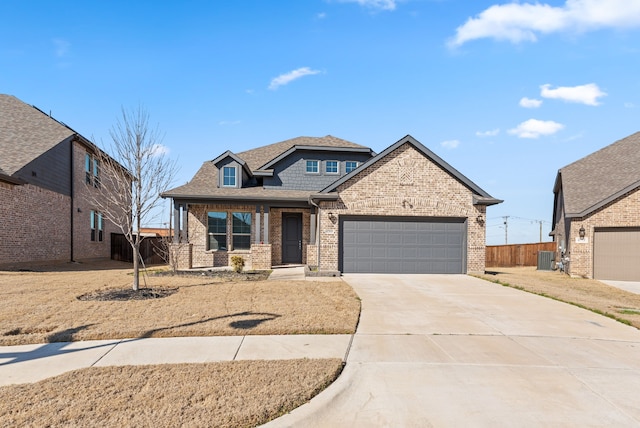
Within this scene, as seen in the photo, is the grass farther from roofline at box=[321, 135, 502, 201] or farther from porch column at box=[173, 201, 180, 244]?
porch column at box=[173, 201, 180, 244]

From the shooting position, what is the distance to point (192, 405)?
3.84 metres

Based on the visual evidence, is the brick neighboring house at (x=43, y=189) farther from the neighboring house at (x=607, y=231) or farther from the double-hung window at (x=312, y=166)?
the neighboring house at (x=607, y=231)

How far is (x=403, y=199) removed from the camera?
16062 mm

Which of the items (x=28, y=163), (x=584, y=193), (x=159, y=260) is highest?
(x=28, y=163)

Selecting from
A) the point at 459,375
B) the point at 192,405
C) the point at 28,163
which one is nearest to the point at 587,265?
the point at 459,375

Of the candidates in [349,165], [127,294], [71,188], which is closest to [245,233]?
A: [349,165]

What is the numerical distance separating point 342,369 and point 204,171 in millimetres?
18283

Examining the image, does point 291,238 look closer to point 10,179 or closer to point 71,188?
point 10,179

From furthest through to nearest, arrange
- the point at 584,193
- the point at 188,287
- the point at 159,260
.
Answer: the point at 159,260 < the point at 584,193 < the point at 188,287

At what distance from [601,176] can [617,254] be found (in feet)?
17.6

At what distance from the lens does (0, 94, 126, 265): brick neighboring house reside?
1698cm

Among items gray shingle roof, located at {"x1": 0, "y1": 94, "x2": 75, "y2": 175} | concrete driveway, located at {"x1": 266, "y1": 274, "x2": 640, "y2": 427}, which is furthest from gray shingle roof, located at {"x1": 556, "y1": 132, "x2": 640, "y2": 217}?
gray shingle roof, located at {"x1": 0, "y1": 94, "x2": 75, "y2": 175}

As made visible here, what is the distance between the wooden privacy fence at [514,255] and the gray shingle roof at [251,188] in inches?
538

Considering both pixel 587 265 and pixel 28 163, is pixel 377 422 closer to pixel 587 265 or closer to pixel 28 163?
pixel 587 265
